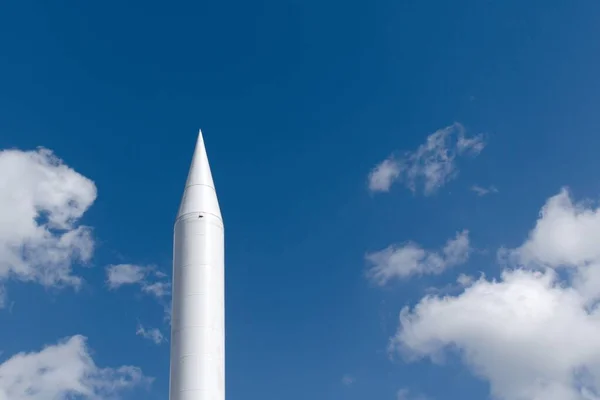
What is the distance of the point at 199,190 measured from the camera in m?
49.1

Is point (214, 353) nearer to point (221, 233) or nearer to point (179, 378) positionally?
point (179, 378)

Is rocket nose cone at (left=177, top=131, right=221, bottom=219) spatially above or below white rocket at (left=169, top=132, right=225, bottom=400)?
above

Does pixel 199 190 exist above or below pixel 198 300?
above

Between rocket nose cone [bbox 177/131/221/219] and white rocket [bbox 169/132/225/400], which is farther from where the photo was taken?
rocket nose cone [bbox 177/131/221/219]

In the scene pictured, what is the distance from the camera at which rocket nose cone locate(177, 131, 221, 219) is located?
47.9 meters

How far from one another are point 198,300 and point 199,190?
25.1ft

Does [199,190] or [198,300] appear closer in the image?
[198,300]

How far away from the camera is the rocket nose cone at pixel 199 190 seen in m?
47.9

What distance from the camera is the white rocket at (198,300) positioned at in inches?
1676

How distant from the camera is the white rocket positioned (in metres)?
42.6

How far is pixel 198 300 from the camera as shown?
4431 centimetres

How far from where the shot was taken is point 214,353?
43.5 m

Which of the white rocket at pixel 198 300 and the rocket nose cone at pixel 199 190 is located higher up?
the rocket nose cone at pixel 199 190

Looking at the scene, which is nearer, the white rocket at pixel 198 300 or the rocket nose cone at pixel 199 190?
the white rocket at pixel 198 300
